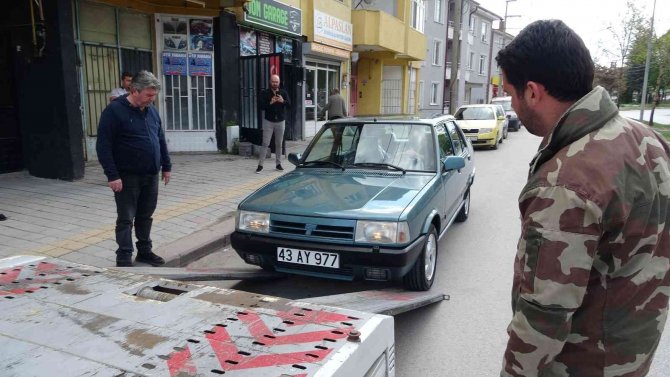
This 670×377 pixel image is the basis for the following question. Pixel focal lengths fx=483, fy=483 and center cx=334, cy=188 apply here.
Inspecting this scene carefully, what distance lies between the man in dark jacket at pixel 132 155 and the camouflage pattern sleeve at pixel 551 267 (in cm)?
392

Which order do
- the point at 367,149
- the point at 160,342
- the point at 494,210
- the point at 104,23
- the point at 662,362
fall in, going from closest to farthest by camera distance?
the point at 160,342, the point at 662,362, the point at 367,149, the point at 494,210, the point at 104,23

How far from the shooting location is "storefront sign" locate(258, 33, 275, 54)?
43.0 ft

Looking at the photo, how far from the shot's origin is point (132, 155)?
14.7 ft

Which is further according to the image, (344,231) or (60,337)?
(344,231)

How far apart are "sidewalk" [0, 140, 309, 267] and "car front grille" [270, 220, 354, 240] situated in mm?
1607

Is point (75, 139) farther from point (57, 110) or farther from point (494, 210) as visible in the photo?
point (494, 210)

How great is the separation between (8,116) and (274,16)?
7.02 meters

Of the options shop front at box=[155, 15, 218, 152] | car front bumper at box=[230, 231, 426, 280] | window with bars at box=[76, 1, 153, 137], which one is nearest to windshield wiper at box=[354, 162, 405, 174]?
car front bumper at box=[230, 231, 426, 280]

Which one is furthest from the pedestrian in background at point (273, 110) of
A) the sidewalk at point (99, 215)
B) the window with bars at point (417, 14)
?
the window with bars at point (417, 14)

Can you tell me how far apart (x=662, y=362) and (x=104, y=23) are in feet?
33.9

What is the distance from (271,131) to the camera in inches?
380

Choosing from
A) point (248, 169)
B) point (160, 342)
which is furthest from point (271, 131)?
point (160, 342)

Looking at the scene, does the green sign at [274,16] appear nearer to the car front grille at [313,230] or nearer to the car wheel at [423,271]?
the car front grille at [313,230]

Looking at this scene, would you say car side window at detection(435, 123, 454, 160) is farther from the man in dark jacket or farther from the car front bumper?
the man in dark jacket
